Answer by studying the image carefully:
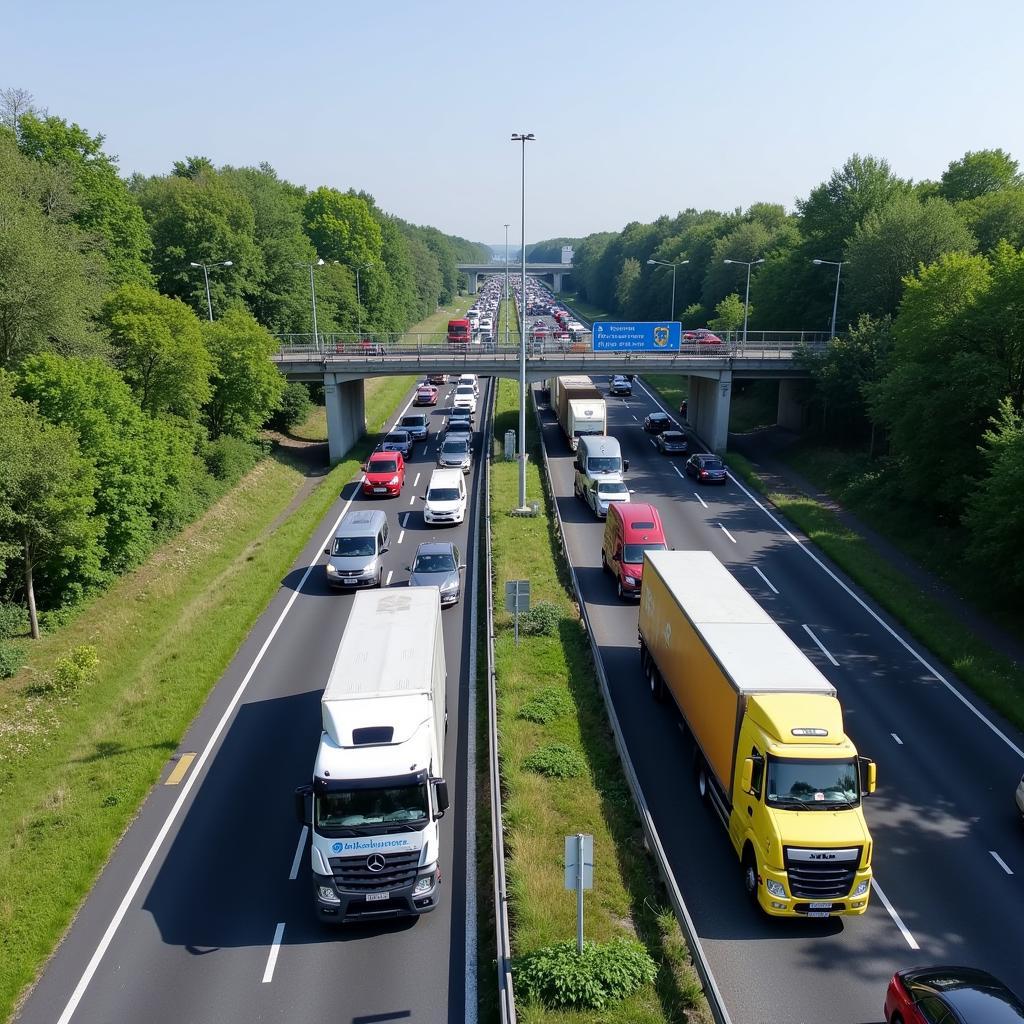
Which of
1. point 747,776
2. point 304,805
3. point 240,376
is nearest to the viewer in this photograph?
point 304,805

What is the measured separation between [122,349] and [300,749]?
87.2 feet

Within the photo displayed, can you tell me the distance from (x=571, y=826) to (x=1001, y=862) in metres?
7.69

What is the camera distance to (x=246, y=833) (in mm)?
15766

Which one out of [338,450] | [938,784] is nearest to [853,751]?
[938,784]

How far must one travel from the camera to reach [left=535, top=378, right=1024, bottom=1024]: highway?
12188mm

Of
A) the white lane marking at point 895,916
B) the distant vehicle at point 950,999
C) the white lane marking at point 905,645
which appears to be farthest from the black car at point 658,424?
the distant vehicle at point 950,999

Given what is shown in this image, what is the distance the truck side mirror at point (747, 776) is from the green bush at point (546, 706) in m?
5.53

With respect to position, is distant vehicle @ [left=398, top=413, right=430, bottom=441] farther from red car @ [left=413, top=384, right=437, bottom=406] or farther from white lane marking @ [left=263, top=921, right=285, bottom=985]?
white lane marking @ [left=263, top=921, right=285, bottom=985]

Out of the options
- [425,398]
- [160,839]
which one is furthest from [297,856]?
[425,398]

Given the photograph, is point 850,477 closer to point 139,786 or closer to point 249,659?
point 249,659

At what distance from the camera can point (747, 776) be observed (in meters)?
13.6

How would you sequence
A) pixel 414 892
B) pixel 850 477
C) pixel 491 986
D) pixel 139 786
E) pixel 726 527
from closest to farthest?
pixel 491 986
pixel 414 892
pixel 139 786
pixel 726 527
pixel 850 477

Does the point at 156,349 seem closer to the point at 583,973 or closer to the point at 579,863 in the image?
the point at 579,863

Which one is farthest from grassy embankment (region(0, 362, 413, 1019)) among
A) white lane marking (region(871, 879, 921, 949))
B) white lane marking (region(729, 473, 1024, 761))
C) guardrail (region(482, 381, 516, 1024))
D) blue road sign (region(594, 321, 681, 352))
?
blue road sign (region(594, 321, 681, 352))
